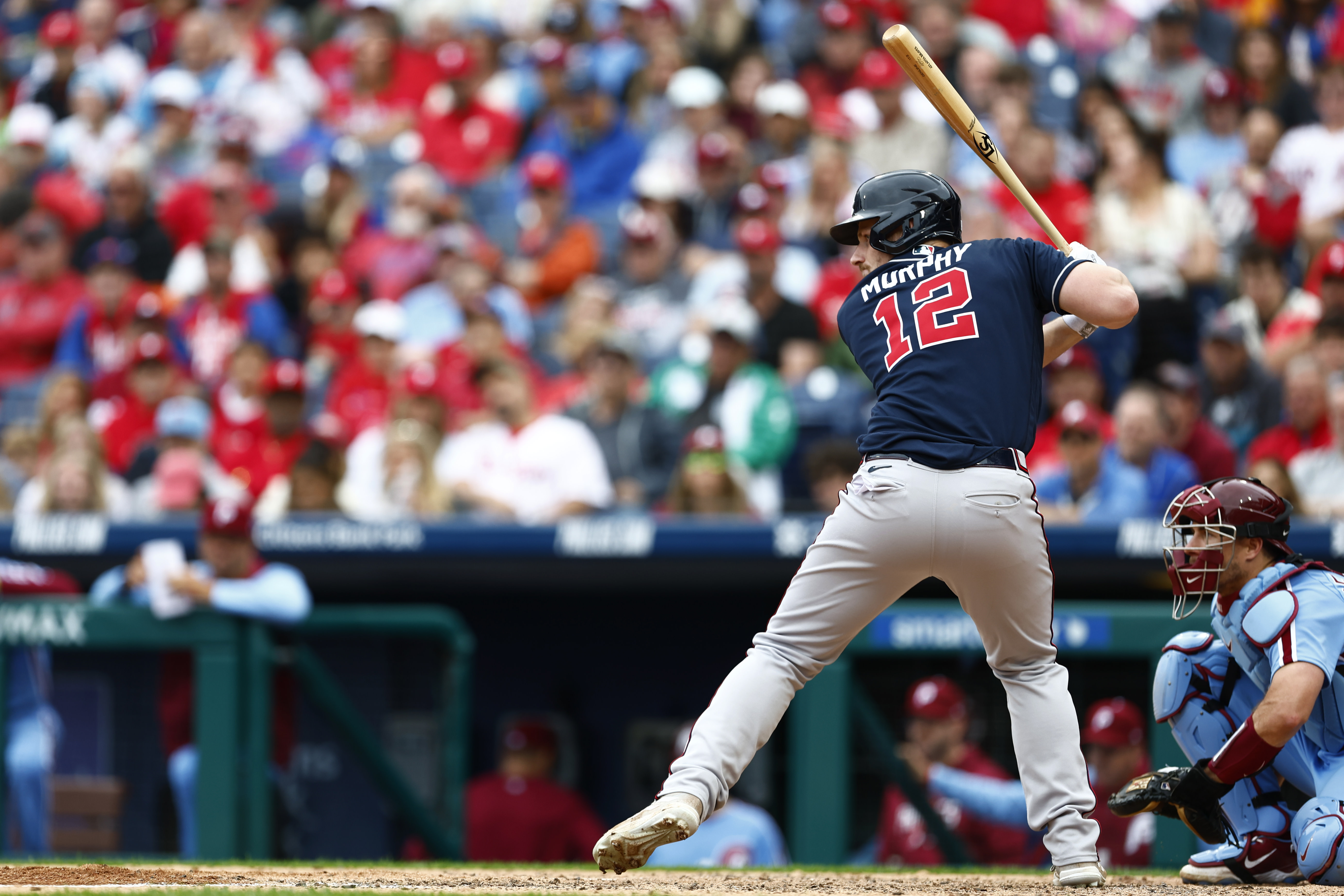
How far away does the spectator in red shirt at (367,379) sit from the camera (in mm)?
8680

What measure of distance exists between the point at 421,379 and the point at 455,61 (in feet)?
11.6

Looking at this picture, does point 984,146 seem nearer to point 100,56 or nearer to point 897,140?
point 897,140

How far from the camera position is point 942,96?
4.13 m

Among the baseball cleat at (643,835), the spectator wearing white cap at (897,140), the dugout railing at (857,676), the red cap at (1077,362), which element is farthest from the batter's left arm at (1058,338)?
the spectator wearing white cap at (897,140)

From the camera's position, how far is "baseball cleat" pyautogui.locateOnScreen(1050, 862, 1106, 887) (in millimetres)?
3672

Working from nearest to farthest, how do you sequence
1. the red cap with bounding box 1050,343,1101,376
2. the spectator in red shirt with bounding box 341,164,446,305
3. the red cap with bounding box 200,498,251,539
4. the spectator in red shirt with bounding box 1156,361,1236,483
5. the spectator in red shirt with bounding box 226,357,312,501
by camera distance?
the red cap with bounding box 200,498,251,539 → the spectator in red shirt with bounding box 1156,361,1236,483 → the red cap with bounding box 1050,343,1101,376 → the spectator in red shirt with bounding box 226,357,312,501 → the spectator in red shirt with bounding box 341,164,446,305

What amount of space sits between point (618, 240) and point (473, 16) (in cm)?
283

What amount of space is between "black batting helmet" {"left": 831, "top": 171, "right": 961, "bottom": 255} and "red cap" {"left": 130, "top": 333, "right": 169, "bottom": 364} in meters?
5.88

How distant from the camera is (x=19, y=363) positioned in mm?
10141

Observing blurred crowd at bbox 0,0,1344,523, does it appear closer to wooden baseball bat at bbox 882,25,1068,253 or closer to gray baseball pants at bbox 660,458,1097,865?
wooden baseball bat at bbox 882,25,1068,253

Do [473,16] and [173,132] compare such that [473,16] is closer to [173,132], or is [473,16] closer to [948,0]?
[173,132]

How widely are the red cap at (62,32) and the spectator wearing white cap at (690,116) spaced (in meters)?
5.23

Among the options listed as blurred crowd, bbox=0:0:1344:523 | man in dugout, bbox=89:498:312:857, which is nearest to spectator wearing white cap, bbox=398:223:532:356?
blurred crowd, bbox=0:0:1344:523

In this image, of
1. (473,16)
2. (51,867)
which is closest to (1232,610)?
(51,867)
